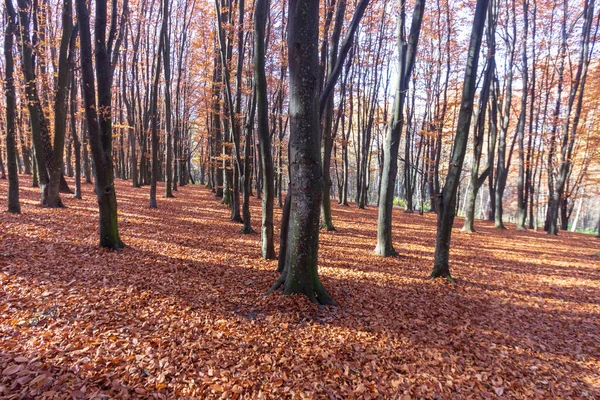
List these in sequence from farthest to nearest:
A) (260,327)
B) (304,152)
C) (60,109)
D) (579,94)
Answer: (579,94) → (60,109) → (304,152) → (260,327)

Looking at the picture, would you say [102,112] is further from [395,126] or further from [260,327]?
[395,126]

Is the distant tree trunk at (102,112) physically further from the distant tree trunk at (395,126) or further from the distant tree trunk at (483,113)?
the distant tree trunk at (483,113)

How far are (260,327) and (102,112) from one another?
5.20 metres

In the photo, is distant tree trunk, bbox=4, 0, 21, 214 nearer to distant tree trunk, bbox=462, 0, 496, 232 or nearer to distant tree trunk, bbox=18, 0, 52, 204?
distant tree trunk, bbox=18, 0, 52, 204

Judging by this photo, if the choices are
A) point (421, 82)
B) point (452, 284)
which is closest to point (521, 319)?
point (452, 284)

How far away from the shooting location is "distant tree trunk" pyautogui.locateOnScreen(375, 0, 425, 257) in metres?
7.98

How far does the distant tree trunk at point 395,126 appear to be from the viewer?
7980 mm

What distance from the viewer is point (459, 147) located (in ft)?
20.5

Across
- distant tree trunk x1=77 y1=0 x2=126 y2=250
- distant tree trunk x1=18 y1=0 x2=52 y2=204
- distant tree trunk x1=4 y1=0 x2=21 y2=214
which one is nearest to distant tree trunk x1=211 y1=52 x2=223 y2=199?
distant tree trunk x1=18 y1=0 x2=52 y2=204

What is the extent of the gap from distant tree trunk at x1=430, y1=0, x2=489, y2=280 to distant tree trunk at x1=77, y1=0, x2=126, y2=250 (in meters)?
6.96

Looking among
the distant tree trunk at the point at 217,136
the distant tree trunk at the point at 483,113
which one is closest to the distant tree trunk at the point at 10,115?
the distant tree trunk at the point at 217,136

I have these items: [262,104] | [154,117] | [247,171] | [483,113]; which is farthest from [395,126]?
[154,117]

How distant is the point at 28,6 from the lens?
8828 mm

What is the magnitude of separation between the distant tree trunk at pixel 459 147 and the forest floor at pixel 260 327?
68cm
